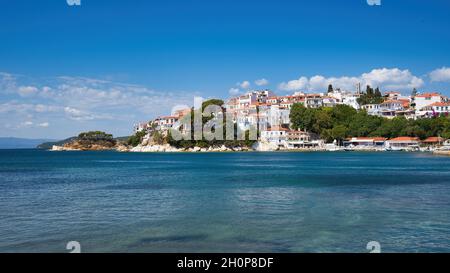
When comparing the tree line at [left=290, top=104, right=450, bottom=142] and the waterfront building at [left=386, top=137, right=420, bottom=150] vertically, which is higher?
the tree line at [left=290, top=104, right=450, bottom=142]

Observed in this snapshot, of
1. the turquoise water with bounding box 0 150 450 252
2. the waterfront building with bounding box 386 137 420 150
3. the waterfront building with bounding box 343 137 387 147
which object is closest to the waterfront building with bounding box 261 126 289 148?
the waterfront building with bounding box 343 137 387 147

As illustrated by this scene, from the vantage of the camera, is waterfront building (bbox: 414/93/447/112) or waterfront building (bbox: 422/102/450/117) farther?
waterfront building (bbox: 414/93/447/112)

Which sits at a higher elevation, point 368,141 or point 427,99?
point 427,99

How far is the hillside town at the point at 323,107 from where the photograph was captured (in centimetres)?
8619

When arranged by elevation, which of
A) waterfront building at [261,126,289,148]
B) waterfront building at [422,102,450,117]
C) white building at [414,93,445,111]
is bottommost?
waterfront building at [261,126,289,148]

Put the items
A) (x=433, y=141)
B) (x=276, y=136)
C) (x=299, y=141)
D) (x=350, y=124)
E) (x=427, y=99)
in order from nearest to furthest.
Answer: (x=433, y=141)
(x=276, y=136)
(x=299, y=141)
(x=350, y=124)
(x=427, y=99)

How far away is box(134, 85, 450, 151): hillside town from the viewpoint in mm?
86188

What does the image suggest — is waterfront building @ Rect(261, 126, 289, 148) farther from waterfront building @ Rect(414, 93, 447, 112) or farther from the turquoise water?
the turquoise water

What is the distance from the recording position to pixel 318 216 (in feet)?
44.0

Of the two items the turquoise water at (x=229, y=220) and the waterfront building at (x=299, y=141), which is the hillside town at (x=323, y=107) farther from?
the turquoise water at (x=229, y=220)

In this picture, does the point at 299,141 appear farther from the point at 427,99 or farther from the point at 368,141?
the point at 427,99

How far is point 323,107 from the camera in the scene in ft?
319

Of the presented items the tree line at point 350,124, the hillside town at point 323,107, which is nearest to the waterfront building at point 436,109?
the hillside town at point 323,107

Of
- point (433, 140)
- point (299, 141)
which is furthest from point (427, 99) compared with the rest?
point (299, 141)
